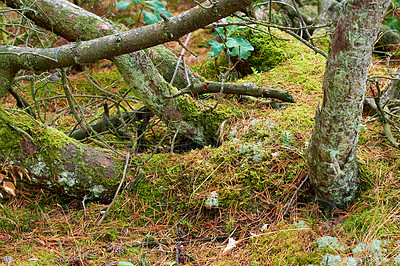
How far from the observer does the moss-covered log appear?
2.46 metres

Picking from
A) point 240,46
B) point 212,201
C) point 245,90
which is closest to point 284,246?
point 212,201

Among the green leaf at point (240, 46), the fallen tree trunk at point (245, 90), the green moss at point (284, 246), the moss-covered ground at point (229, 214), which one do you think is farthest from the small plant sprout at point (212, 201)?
the green leaf at point (240, 46)

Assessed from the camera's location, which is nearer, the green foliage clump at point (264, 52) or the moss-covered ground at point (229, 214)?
the moss-covered ground at point (229, 214)

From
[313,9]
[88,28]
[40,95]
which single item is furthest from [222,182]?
[313,9]

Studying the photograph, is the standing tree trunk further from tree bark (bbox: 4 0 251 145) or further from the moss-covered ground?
tree bark (bbox: 4 0 251 145)

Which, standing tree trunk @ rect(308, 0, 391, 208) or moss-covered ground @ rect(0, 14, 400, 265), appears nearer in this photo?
standing tree trunk @ rect(308, 0, 391, 208)

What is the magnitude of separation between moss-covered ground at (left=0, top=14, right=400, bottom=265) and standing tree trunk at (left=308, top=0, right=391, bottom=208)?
185 millimetres

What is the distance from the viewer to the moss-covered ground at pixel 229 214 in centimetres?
199

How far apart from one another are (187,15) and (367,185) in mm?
1733

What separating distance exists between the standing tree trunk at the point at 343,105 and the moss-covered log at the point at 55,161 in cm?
163

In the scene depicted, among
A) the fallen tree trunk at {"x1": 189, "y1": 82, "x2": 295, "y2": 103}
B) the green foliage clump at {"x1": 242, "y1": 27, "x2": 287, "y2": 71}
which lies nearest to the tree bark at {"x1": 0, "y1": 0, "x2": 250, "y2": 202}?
the fallen tree trunk at {"x1": 189, "y1": 82, "x2": 295, "y2": 103}

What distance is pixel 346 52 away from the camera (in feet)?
5.55

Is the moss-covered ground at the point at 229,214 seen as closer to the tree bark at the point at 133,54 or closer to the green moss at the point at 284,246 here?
the green moss at the point at 284,246

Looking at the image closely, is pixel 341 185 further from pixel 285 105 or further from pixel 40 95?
pixel 40 95
